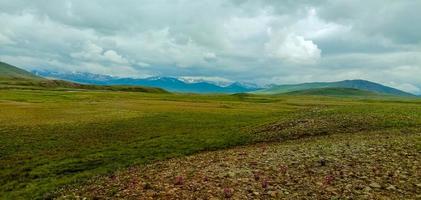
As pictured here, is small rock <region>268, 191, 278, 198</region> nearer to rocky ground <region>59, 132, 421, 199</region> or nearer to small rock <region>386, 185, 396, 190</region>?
rocky ground <region>59, 132, 421, 199</region>

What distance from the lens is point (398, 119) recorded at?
48.9 metres

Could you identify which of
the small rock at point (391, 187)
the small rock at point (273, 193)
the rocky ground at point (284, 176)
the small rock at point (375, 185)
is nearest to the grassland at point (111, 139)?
the rocky ground at point (284, 176)

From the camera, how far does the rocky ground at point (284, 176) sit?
21.1m

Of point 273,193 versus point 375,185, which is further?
point 375,185

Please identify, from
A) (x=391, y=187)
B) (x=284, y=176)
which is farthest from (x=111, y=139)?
(x=391, y=187)

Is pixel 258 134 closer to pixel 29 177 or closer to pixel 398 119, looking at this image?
pixel 398 119

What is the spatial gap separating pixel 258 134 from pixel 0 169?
29449 millimetres

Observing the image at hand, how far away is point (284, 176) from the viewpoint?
79.8ft

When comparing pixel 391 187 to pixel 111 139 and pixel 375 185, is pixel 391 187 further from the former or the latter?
pixel 111 139

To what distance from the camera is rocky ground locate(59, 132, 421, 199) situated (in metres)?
21.1

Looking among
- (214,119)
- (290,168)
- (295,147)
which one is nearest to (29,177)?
(290,168)

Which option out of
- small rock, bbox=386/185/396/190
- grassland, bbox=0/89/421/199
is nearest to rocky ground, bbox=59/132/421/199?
small rock, bbox=386/185/396/190

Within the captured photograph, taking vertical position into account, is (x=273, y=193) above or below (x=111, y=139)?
above

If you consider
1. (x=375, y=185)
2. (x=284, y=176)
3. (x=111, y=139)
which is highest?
(x=375, y=185)
